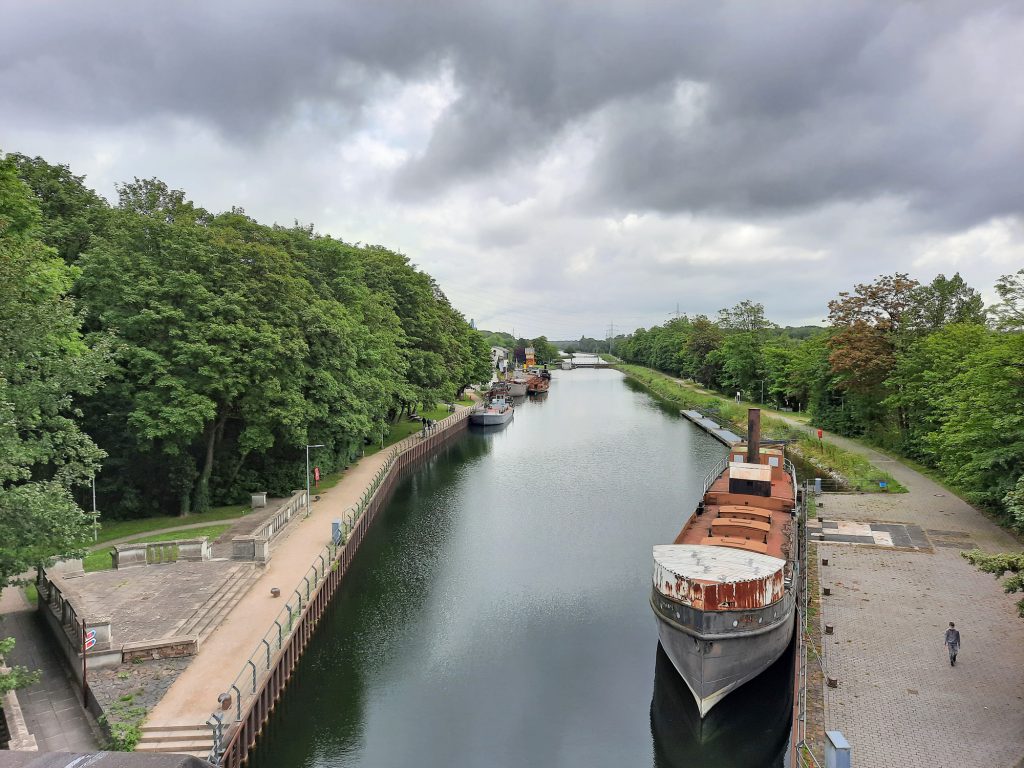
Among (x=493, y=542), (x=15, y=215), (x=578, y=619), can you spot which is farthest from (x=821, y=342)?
(x=15, y=215)

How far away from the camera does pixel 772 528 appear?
982 inches

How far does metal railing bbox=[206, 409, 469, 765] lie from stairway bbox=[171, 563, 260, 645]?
1.74 meters

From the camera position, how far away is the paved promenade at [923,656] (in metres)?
14.4

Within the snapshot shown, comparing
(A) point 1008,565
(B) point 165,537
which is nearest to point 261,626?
(B) point 165,537

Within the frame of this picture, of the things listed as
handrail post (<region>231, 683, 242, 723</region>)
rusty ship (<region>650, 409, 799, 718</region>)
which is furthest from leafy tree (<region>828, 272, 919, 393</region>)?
handrail post (<region>231, 683, 242, 723</region>)

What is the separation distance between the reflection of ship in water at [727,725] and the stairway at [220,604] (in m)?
13.1

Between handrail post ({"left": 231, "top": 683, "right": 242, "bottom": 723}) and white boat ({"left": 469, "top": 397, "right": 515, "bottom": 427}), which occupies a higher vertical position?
white boat ({"left": 469, "top": 397, "right": 515, "bottom": 427})

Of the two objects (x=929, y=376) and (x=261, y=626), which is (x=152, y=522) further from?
(x=929, y=376)

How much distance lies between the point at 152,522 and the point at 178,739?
18683mm

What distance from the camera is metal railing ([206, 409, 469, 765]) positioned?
15.1 m

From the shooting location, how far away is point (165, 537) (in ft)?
92.5

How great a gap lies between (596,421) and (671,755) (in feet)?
204

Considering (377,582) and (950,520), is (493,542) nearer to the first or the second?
(377,582)

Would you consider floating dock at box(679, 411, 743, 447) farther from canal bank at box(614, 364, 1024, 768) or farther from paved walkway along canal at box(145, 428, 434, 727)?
paved walkway along canal at box(145, 428, 434, 727)
